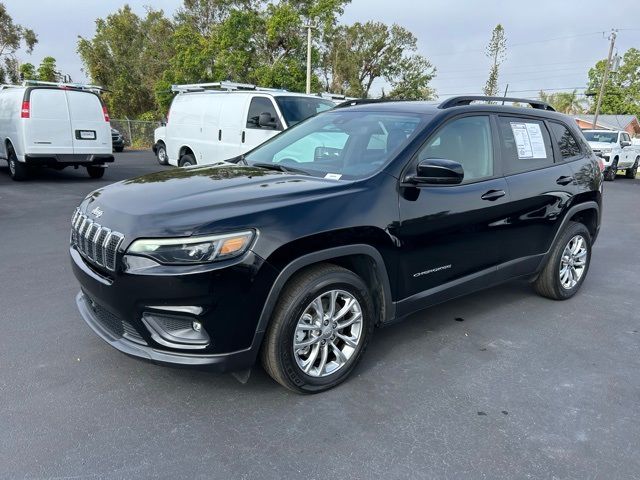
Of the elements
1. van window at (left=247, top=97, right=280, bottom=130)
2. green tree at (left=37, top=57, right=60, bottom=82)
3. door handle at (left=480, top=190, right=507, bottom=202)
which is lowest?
door handle at (left=480, top=190, right=507, bottom=202)

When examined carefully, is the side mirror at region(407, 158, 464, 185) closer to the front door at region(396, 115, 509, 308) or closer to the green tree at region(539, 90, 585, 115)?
the front door at region(396, 115, 509, 308)

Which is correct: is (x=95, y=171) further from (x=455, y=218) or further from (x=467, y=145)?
(x=455, y=218)

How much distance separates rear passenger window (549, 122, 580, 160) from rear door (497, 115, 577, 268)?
4.2 inches

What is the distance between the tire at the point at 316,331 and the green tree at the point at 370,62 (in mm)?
39772

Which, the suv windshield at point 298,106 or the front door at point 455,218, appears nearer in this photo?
the front door at point 455,218

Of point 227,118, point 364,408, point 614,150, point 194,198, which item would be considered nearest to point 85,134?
point 227,118

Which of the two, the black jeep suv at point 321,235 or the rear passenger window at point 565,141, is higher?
the rear passenger window at point 565,141

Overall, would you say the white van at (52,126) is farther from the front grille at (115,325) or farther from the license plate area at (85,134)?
the front grille at (115,325)

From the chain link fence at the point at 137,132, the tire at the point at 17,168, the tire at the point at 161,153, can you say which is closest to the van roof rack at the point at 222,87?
the tire at the point at 17,168

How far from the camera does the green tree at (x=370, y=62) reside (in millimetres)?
41094

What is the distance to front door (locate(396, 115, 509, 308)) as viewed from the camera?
326 centimetres

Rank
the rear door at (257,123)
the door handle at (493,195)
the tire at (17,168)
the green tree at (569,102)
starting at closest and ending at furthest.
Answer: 1. the door handle at (493,195)
2. the rear door at (257,123)
3. the tire at (17,168)
4. the green tree at (569,102)

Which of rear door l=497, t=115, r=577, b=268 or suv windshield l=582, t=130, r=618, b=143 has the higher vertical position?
suv windshield l=582, t=130, r=618, b=143

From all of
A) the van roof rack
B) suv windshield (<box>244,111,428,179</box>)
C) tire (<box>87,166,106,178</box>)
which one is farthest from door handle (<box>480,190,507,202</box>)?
tire (<box>87,166,106,178</box>)
